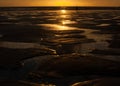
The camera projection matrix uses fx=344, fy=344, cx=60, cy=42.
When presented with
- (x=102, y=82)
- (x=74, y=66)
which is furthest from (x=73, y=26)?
(x=102, y=82)

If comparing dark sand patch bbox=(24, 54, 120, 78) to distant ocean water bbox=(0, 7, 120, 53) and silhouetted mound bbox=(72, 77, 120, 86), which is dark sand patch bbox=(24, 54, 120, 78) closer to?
silhouetted mound bbox=(72, 77, 120, 86)

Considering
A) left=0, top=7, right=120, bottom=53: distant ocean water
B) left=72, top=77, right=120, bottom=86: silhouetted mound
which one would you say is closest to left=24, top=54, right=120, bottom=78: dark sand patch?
left=72, top=77, right=120, bottom=86: silhouetted mound

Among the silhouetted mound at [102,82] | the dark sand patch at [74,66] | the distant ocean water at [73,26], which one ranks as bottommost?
the distant ocean water at [73,26]

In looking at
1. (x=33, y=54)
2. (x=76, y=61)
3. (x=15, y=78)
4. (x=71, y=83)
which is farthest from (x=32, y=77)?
(x=33, y=54)

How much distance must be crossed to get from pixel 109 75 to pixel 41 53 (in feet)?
15.8

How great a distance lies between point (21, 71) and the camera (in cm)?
1201

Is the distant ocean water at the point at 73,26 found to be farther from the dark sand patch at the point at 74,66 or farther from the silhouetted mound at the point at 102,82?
the silhouetted mound at the point at 102,82

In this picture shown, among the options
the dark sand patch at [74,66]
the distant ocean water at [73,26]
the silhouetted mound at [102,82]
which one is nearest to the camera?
the silhouetted mound at [102,82]

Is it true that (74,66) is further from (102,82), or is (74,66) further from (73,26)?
(73,26)

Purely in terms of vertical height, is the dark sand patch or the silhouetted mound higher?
the silhouetted mound

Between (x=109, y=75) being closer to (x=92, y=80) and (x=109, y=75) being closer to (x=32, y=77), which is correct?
(x=92, y=80)

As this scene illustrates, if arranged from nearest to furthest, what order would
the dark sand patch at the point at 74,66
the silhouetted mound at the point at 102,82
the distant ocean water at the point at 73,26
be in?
1. the silhouetted mound at the point at 102,82
2. the dark sand patch at the point at 74,66
3. the distant ocean water at the point at 73,26

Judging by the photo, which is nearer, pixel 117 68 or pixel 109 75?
pixel 109 75

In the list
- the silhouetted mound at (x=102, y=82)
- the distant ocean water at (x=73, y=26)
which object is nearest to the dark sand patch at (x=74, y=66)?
the silhouetted mound at (x=102, y=82)
